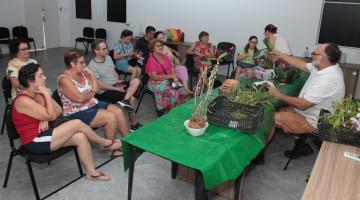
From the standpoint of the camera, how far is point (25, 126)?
2510 millimetres

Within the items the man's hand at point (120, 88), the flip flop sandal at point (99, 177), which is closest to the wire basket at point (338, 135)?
the flip flop sandal at point (99, 177)

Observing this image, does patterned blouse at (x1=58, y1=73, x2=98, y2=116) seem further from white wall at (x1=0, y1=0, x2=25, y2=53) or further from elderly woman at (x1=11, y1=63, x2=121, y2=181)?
white wall at (x1=0, y1=0, x2=25, y2=53)

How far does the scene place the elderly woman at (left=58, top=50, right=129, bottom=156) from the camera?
119 inches

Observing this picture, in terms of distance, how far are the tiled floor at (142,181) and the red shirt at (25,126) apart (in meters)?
0.52

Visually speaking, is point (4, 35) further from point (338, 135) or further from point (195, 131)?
point (338, 135)

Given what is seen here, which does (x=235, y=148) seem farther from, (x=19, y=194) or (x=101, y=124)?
(x=19, y=194)

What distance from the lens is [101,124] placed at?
3.21 m

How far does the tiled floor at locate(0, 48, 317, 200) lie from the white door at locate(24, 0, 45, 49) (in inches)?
239

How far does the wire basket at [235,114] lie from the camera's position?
2.25m

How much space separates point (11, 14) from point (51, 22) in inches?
49.7

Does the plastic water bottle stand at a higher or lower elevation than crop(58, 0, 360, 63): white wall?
lower

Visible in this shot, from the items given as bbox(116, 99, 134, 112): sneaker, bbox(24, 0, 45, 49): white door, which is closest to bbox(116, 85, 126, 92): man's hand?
bbox(116, 99, 134, 112): sneaker

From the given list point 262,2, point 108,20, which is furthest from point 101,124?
point 108,20

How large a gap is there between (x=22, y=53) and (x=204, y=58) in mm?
2934
